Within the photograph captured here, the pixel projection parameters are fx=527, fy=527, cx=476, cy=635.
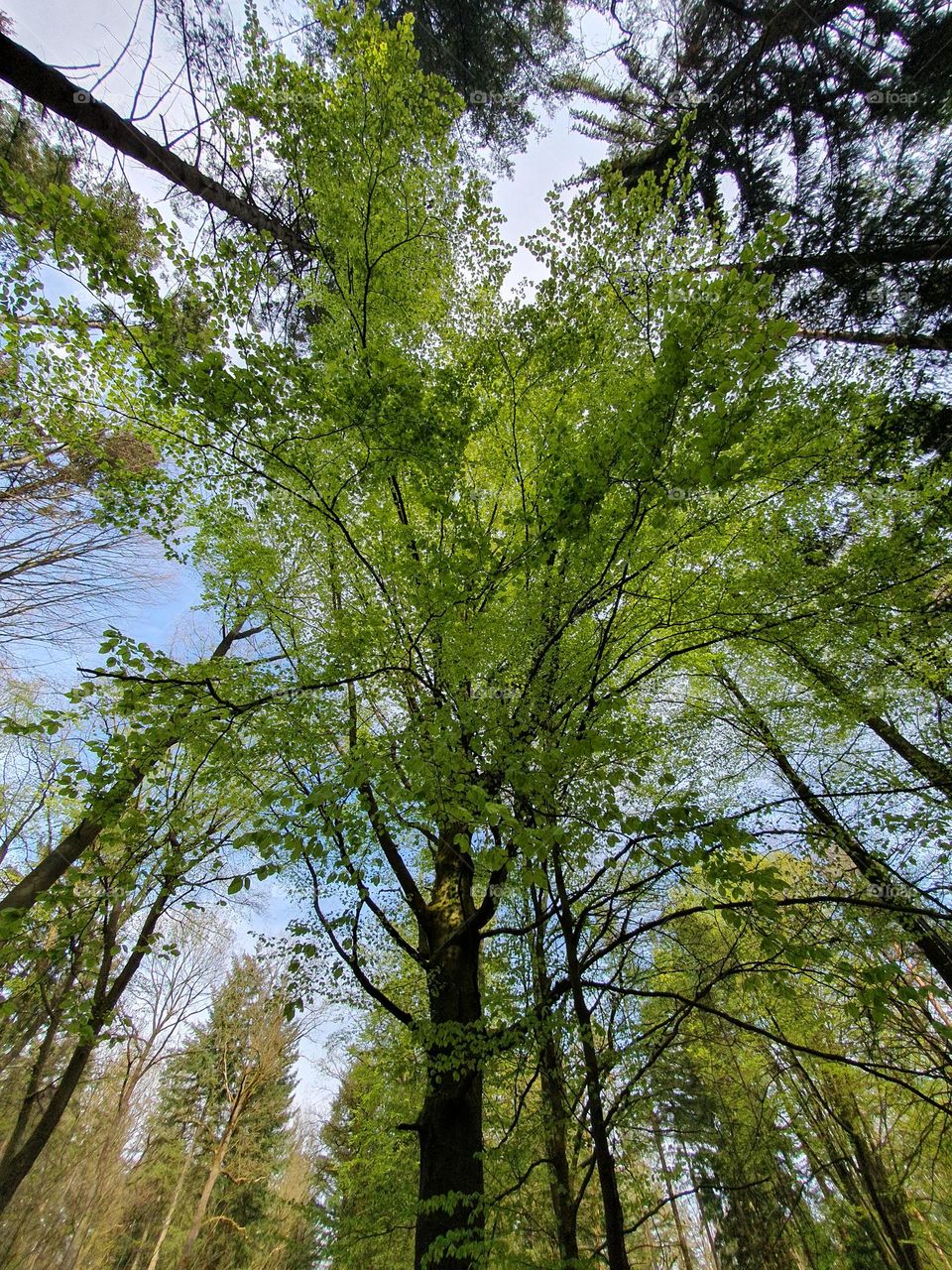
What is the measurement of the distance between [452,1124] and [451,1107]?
10 cm

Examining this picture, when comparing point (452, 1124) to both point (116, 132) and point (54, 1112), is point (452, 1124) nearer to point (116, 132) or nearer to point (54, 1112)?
point (54, 1112)

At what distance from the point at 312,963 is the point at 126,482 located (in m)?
5.37

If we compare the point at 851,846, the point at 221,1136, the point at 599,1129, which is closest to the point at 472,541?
the point at 599,1129

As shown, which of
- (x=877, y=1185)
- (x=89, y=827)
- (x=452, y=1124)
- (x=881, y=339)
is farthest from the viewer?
(x=877, y=1185)

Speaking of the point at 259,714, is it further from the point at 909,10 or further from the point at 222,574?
the point at 909,10

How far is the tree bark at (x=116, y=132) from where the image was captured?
4227 mm

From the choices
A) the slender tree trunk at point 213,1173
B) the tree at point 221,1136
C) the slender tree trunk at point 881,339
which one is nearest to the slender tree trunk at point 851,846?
the slender tree trunk at point 881,339

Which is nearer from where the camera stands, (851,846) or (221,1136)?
(851,846)

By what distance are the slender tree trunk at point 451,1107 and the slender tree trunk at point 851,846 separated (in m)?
3.02

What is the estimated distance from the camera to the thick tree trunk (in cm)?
324

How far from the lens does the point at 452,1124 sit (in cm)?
380

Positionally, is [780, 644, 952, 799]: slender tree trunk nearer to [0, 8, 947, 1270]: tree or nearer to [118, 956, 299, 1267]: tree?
[0, 8, 947, 1270]: tree

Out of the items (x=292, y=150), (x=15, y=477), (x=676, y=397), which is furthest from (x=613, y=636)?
(x=15, y=477)

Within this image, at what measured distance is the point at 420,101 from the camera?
5.24 metres
